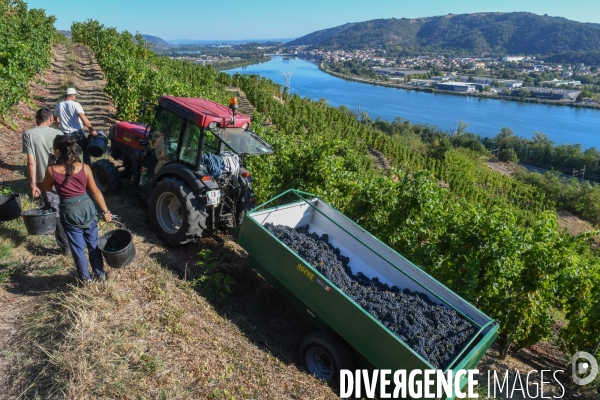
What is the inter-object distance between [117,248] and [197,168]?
1492 millimetres

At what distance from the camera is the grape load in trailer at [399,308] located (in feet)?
13.0

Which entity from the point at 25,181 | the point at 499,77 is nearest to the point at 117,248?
the point at 25,181

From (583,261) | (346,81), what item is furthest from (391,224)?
(346,81)

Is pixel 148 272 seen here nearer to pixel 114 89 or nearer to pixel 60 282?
pixel 60 282

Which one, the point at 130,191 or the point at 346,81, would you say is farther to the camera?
the point at 346,81

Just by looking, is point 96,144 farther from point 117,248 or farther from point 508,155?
point 508,155

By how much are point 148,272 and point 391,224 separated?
370 cm

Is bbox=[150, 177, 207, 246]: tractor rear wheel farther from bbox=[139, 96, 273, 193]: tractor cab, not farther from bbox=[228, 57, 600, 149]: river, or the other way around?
bbox=[228, 57, 600, 149]: river

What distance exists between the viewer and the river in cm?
6725

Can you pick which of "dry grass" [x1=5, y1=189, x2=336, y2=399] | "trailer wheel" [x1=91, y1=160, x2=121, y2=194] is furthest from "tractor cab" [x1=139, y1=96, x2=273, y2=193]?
"dry grass" [x1=5, y1=189, x2=336, y2=399]

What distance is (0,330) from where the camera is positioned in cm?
403

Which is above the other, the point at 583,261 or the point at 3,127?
Result: the point at 3,127

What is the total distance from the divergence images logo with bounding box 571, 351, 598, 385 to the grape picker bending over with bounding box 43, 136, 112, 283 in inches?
257

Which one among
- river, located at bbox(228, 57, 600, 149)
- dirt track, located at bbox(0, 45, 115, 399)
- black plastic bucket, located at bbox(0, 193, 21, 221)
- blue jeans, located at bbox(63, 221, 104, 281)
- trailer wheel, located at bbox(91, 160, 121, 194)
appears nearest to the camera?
dirt track, located at bbox(0, 45, 115, 399)
